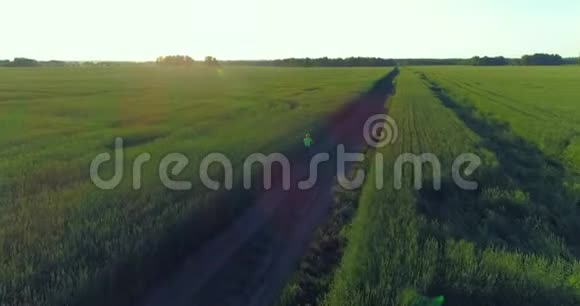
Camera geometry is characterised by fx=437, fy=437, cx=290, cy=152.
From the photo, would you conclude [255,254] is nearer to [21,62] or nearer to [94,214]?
[94,214]

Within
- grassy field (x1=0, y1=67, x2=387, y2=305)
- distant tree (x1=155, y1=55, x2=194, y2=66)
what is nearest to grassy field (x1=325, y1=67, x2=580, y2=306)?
grassy field (x1=0, y1=67, x2=387, y2=305)

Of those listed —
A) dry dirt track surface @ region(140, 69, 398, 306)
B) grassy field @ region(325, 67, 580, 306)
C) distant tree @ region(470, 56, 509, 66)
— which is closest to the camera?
grassy field @ region(325, 67, 580, 306)

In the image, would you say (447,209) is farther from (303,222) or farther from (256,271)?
(256,271)

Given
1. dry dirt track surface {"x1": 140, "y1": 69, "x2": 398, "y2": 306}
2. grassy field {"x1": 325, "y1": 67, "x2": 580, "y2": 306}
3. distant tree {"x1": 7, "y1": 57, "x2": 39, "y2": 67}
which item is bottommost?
dry dirt track surface {"x1": 140, "y1": 69, "x2": 398, "y2": 306}

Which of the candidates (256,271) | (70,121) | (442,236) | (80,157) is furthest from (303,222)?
(70,121)

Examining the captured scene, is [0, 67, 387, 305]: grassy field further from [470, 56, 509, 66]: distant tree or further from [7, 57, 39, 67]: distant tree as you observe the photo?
[470, 56, 509, 66]: distant tree

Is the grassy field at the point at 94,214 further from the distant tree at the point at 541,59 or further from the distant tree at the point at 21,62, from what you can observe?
the distant tree at the point at 541,59

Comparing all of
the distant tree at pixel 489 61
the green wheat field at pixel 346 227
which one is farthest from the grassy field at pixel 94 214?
the distant tree at pixel 489 61
